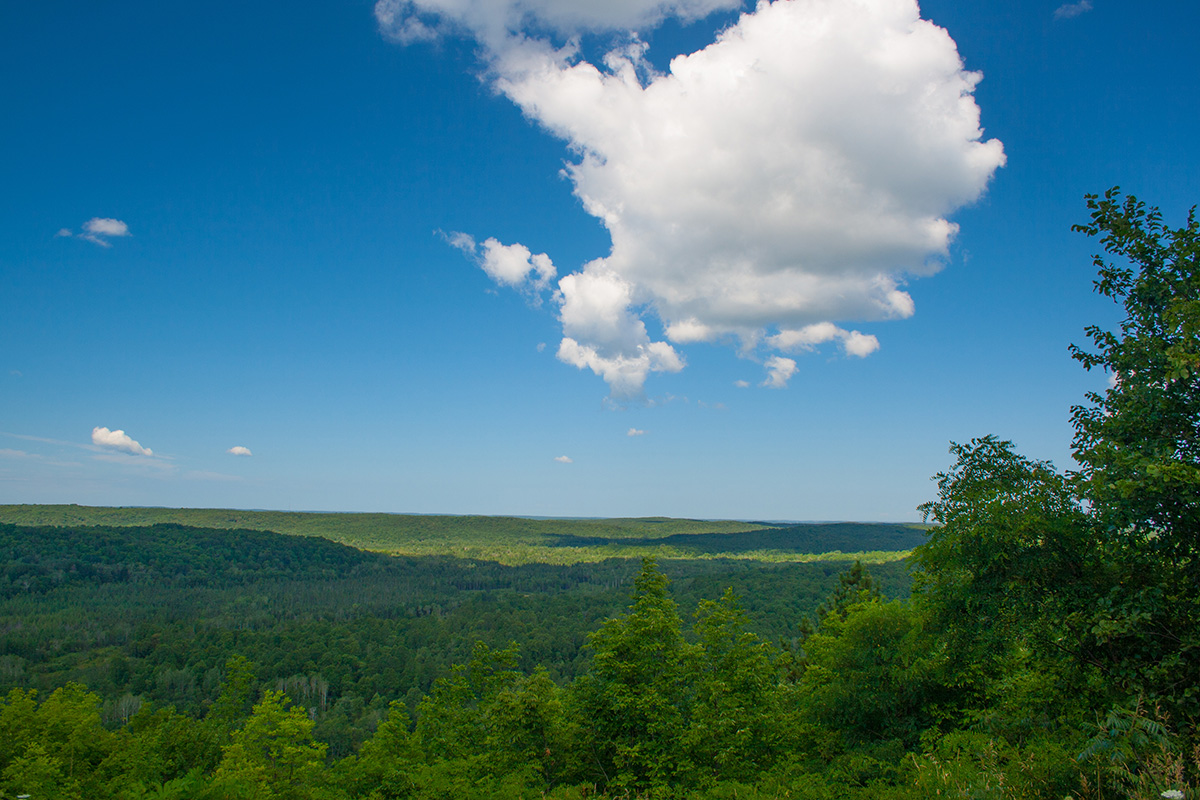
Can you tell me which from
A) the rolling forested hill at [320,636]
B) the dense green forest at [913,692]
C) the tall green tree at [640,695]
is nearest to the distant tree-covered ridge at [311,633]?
the rolling forested hill at [320,636]

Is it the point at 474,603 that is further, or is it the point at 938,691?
the point at 474,603

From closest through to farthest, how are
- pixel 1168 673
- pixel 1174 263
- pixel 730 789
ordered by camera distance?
pixel 1168 673
pixel 1174 263
pixel 730 789

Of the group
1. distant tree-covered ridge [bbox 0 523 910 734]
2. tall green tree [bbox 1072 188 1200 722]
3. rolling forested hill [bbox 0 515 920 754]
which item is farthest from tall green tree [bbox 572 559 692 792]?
distant tree-covered ridge [bbox 0 523 910 734]

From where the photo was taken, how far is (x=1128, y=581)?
10.4 metres

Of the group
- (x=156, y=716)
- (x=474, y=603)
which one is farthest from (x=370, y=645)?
(x=156, y=716)

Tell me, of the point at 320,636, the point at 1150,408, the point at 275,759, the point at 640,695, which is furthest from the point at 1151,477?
the point at 320,636

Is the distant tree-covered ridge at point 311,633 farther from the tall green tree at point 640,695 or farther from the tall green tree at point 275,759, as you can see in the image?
the tall green tree at point 640,695

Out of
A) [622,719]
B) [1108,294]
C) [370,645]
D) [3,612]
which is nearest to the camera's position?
[1108,294]

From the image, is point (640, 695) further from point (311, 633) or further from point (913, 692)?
point (311, 633)

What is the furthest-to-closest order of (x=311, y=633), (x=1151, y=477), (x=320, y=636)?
(x=311, y=633) → (x=320, y=636) → (x=1151, y=477)

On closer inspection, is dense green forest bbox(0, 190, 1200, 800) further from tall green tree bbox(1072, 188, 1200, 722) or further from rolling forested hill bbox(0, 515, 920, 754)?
rolling forested hill bbox(0, 515, 920, 754)

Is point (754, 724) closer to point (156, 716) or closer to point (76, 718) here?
point (76, 718)

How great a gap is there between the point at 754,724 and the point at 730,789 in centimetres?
1037

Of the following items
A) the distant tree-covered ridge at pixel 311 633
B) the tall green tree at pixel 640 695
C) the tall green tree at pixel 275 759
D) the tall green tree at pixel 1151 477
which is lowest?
the distant tree-covered ridge at pixel 311 633
